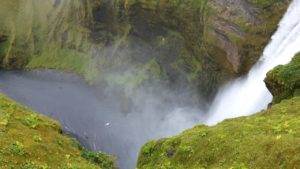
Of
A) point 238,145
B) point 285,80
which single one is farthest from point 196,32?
point 238,145

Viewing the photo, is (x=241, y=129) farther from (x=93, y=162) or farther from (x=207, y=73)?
(x=207, y=73)

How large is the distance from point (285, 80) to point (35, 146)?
24587 millimetres

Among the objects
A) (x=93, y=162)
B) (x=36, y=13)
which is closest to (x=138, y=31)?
(x=36, y=13)

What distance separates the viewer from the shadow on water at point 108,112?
8725cm

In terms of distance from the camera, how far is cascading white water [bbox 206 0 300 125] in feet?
229

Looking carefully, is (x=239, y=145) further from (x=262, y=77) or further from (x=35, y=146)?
(x=262, y=77)

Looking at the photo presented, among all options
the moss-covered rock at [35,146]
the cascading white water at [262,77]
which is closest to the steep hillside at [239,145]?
the moss-covered rock at [35,146]

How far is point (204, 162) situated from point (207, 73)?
6111 centimetres

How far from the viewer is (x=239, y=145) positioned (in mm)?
32594

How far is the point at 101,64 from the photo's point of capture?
12150 centimetres

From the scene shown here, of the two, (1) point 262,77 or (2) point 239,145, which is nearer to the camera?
(2) point 239,145

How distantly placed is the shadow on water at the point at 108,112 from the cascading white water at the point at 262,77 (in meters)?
8.76

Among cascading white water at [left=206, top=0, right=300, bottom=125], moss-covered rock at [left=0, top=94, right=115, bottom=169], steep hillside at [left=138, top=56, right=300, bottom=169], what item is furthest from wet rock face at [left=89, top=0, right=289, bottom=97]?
moss-covered rock at [left=0, top=94, right=115, bottom=169]

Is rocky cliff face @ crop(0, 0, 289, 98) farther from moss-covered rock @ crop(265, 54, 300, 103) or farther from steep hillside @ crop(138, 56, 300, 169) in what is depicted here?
steep hillside @ crop(138, 56, 300, 169)
